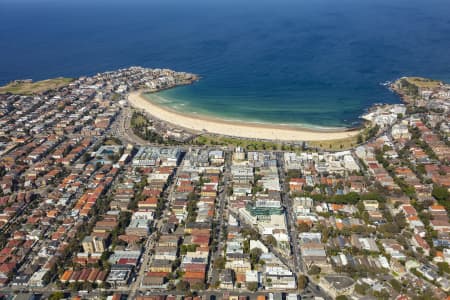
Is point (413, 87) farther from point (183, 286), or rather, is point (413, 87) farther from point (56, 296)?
point (56, 296)

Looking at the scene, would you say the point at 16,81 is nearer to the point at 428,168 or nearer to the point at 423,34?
the point at 428,168

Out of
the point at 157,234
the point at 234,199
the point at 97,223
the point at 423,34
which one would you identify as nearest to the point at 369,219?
the point at 234,199

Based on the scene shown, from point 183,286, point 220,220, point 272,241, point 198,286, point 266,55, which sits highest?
point 266,55

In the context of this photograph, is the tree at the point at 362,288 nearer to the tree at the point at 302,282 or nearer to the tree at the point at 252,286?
the tree at the point at 302,282

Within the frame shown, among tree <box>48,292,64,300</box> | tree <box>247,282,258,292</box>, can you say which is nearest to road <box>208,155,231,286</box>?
tree <box>247,282,258,292</box>

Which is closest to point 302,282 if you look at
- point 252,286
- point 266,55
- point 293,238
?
point 252,286

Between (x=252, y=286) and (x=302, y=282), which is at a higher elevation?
(x=302, y=282)
